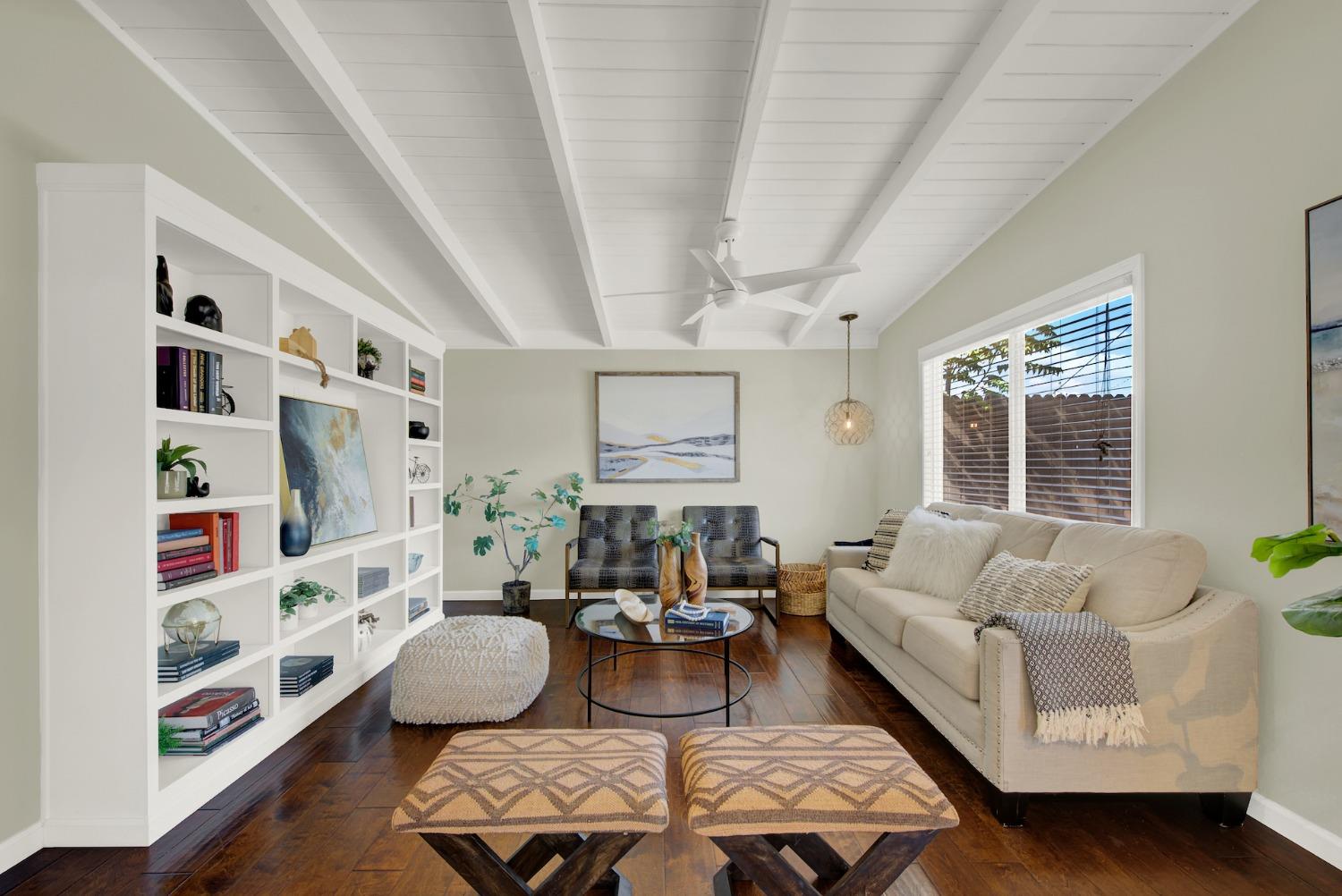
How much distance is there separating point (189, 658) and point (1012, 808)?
2.79m

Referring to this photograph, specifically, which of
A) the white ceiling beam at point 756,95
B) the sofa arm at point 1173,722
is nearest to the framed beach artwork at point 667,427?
the white ceiling beam at point 756,95

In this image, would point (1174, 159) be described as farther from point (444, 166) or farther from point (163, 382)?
point (163, 382)

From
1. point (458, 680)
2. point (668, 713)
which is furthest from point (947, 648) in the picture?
point (458, 680)

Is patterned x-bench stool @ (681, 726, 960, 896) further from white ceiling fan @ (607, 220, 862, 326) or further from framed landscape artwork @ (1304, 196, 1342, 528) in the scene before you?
white ceiling fan @ (607, 220, 862, 326)

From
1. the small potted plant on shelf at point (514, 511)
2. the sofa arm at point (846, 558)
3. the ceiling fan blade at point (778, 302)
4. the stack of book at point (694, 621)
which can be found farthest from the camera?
the small potted plant on shelf at point (514, 511)

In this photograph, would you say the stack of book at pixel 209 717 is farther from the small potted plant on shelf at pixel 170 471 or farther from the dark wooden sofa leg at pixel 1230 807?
the dark wooden sofa leg at pixel 1230 807

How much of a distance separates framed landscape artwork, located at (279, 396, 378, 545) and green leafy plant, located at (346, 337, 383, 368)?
0.32 m

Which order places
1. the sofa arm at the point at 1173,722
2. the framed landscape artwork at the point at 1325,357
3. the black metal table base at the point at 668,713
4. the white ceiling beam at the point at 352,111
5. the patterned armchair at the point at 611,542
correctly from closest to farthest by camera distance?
the framed landscape artwork at the point at 1325,357 → the white ceiling beam at the point at 352,111 → the sofa arm at the point at 1173,722 → the black metal table base at the point at 668,713 → the patterned armchair at the point at 611,542

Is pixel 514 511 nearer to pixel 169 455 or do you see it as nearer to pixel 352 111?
pixel 169 455

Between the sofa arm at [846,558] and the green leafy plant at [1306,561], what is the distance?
9.53 feet

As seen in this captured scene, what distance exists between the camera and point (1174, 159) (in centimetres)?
227

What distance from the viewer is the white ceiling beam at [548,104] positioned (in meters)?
1.80

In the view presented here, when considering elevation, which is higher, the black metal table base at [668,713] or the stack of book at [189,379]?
the stack of book at [189,379]

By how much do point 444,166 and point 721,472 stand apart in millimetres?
A: 3458
